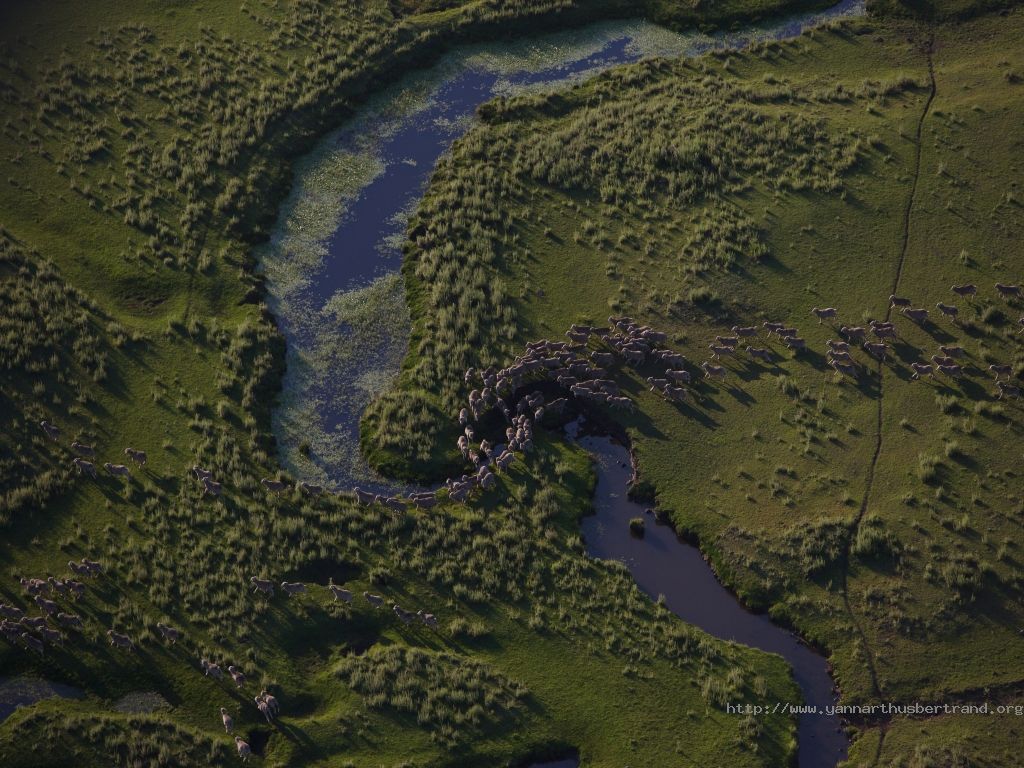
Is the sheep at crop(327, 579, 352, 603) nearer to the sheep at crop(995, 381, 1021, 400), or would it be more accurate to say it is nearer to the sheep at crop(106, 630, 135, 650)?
the sheep at crop(106, 630, 135, 650)

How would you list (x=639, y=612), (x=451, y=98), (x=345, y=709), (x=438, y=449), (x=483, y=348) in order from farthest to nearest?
(x=451, y=98) → (x=483, y=348) → (x=438, y=449) → (x=639, y=612) → (x=345, y=709)

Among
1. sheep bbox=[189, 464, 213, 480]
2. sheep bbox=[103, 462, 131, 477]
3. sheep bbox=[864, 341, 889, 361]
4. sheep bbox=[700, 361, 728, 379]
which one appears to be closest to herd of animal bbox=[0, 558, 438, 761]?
sheep bbox=[103, 462, 131, 477]

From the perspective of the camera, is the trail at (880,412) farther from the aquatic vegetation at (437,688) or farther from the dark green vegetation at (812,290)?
the aquatic vegetation at (437,688)

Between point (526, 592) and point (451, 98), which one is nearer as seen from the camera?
point (526, 592)

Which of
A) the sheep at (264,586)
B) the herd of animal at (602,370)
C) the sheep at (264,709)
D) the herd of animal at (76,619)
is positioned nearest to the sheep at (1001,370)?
the herd of animal at (602,370)

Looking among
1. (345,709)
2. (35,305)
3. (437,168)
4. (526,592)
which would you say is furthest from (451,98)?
(345,709)

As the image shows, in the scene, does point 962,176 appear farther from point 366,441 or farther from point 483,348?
point 366,441
